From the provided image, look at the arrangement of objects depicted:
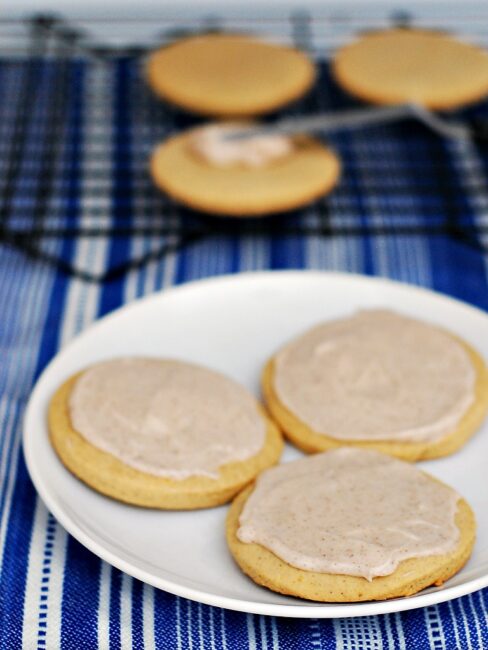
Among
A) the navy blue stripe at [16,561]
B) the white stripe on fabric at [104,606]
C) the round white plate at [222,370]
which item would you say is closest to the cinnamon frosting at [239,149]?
the round white plate at [222,370]

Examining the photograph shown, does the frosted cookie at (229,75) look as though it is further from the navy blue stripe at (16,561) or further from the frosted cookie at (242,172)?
the navy blue stripe at (16,561)

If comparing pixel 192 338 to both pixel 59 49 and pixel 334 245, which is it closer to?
pixel 334 245

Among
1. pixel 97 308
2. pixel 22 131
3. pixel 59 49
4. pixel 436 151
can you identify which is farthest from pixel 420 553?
pixel 59 49

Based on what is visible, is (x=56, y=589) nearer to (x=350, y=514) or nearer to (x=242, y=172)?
(x=350, y=514)

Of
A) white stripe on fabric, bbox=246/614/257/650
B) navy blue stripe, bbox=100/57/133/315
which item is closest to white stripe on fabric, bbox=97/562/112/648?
white stripe on fabric, bbox=246/614/257/650

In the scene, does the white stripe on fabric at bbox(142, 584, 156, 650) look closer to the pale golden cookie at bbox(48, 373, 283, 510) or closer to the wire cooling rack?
the pale golden cookie at bbox(48, 373, 283, 510)
